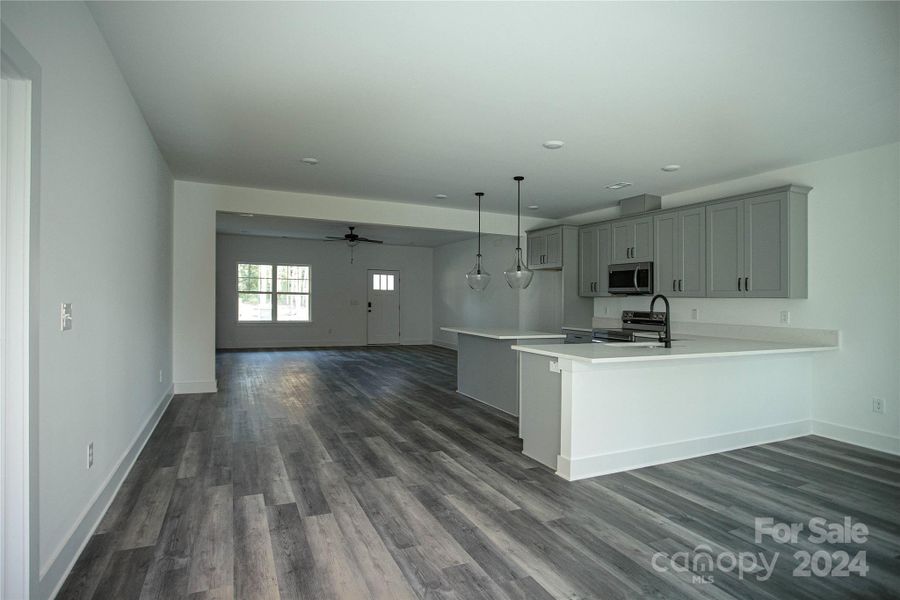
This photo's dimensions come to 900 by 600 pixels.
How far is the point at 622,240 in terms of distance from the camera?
6.21 m

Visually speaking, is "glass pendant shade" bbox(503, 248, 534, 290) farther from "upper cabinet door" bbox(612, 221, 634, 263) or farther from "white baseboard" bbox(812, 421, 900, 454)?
"white baseboard" bbox(812, 421, 900, 454)

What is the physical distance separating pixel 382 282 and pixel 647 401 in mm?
9395

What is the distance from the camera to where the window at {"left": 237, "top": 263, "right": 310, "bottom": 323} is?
440 inches

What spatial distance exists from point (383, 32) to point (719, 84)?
80.2 inches

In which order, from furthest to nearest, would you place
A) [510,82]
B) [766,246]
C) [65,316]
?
[766,246], [510,82], [65,316]

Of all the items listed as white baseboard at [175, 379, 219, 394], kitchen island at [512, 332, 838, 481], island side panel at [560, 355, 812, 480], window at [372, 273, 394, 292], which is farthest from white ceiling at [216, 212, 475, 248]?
island side panel at [560, 355, 812, 480]

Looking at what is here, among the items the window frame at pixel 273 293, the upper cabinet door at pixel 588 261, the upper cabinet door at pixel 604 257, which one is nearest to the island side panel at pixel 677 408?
the upper cabinet door at pixel 604 257

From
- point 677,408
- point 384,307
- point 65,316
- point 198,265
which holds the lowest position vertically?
point 677,408

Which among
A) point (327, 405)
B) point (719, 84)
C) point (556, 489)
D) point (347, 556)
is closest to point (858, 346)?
point (719, 84)

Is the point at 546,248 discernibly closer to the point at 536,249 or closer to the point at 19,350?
the point at 536,249

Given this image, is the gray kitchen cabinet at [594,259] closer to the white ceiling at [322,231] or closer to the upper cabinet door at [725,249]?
the upper cabinet door at [725,249]

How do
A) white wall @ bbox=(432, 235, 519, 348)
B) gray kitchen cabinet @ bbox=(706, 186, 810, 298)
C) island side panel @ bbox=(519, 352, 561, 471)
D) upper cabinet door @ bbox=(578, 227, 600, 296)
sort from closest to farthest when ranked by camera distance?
island side panel @ bbox=(519, 352, 561, 471) < gray kitchen cabinet @ bbox=(706, 186, 810, 298) < upper cabinet door @ bbox=(578, 227, 600, 296) < white wall @ bbox=(432, 235, 519, 348)

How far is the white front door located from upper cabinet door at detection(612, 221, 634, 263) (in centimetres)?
704

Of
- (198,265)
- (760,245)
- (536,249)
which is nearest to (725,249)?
(760,245)
